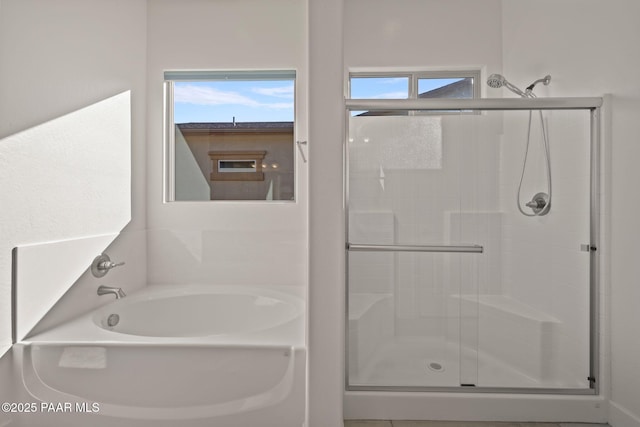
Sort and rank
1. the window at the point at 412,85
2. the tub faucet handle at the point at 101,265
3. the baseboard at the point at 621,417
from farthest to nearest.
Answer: the window at the point at 412,85
the tub faucet handle at the point at 101,265
the baseboard at the point at 621,417

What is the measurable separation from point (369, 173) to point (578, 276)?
1245 mm

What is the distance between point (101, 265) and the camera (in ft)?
5.98

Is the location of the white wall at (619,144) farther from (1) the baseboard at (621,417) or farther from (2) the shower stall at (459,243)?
(2) the shower stall at (459,243)

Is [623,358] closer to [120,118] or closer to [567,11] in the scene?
[567,11]

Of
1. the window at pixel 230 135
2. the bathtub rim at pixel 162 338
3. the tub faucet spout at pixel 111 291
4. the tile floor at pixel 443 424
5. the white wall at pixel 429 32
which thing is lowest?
the tile floor at pixel 443 424

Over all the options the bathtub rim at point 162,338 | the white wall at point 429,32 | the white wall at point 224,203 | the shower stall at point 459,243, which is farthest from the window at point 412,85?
the bathtub rim at point 162,338

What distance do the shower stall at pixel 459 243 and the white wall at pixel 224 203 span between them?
1.77 feet

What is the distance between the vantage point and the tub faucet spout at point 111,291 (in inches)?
71.4

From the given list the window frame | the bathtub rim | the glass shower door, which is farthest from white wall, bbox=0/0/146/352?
the window frame

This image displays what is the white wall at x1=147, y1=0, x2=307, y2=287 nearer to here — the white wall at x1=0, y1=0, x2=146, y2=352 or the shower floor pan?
the white wall at x1=0, y1=0, x2=146, y2=352

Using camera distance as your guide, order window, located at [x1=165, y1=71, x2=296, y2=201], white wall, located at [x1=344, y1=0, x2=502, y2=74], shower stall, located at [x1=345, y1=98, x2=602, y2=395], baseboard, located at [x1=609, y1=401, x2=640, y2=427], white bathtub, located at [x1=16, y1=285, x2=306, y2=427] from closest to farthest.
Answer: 1. white bathtub, located at [x1=16, y1=285, x2=306, y2=427]
2. baseboard, located at [x1=609, y1=401, x2=640, y2=427]
3. shower stall, located at [x1=345, y1=98, x2=602, y2=395]
4. window, located at [x1=165, y1=71, x2=296, y2=201]
5. white wall, located at [x1=344, y1=0, x2=502, y2=74]

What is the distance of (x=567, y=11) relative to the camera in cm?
188

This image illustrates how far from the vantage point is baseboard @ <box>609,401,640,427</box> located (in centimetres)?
147

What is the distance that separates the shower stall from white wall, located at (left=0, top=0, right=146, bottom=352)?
1504mm
